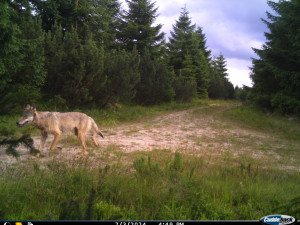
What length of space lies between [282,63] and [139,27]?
18.3 meters

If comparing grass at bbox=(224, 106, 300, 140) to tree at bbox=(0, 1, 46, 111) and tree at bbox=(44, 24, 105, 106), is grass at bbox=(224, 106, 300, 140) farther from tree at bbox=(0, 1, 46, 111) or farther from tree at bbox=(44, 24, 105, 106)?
tree at bbox=(0, 1, 46, 111)

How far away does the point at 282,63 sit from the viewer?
18266 millimetres

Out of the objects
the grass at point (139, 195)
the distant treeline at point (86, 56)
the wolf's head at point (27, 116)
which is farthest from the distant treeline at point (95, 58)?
the grass at point (139, 195)

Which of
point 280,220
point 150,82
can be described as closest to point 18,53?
point 280,220

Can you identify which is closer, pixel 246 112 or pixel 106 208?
pixel 106 208

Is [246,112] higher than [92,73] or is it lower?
lower

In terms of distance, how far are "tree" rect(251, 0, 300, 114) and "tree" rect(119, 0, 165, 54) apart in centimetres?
1393

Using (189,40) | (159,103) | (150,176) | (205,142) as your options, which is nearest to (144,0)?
(189,40)

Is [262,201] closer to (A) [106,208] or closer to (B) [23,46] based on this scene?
(A) [106,208]

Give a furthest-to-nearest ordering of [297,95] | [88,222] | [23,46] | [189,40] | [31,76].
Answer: [189,40], [297,95], [31,76], [23,46], [88,222]

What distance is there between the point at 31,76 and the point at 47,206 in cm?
938

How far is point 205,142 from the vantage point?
31.2ft

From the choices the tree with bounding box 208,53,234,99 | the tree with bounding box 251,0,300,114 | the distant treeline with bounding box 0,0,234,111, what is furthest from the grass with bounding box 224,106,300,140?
the tree with bounding box 208,53,234,99

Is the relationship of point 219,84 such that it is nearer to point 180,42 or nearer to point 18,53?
point 180,42
